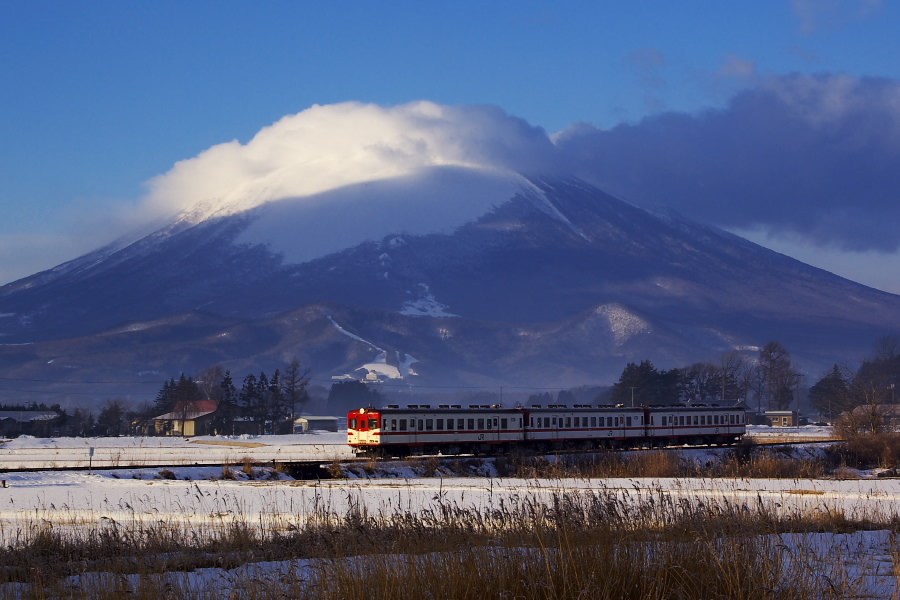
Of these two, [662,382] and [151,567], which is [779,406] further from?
[151,567]

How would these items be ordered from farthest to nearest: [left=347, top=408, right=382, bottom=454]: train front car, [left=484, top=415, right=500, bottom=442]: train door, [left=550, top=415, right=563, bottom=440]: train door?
[left=550, top=415, right=563, bottom=440]: train door
[left=484, top=415, right=500, bottom=442]: train door
[left=347, top=408, right=382, bottom=454]: train front car

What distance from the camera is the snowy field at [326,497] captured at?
18.2 m

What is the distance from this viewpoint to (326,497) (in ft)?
97.2

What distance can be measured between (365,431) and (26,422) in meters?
79.3

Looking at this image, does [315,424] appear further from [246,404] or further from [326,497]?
[326,497]

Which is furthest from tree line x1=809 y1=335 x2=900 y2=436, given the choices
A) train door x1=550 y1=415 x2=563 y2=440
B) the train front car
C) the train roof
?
the train front car

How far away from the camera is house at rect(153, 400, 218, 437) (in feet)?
436

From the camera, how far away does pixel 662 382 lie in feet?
479

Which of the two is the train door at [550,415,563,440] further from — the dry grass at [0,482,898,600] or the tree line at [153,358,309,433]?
the tree line at [153,358,309,433]

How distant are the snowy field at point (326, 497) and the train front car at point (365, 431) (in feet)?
33.3

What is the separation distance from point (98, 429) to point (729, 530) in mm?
118449

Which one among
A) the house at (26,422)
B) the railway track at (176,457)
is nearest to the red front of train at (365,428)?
the railway track at (176,457)

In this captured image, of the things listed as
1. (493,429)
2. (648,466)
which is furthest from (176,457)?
(648,466)

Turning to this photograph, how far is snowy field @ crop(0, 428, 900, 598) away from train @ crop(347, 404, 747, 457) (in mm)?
10325
